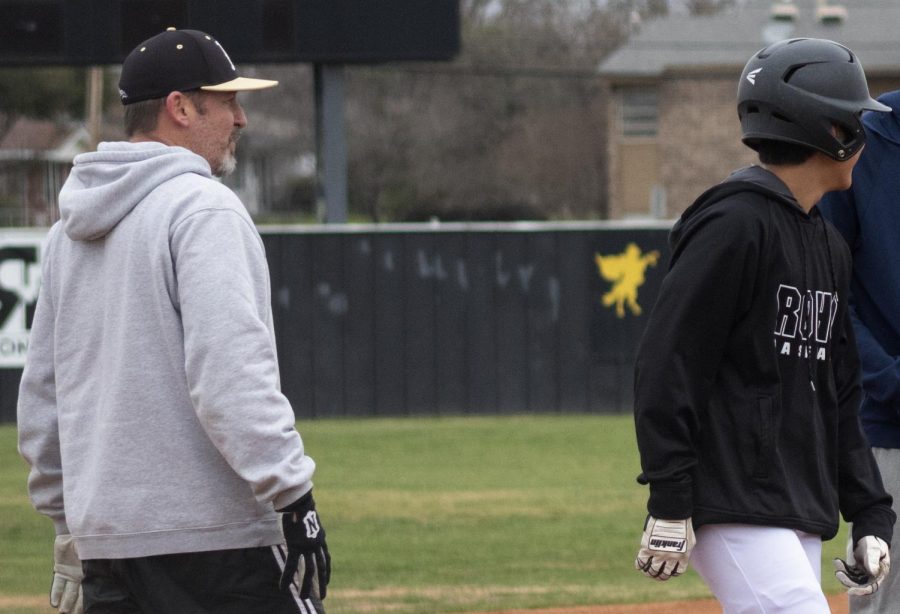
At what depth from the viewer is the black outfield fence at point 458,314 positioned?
591 inches

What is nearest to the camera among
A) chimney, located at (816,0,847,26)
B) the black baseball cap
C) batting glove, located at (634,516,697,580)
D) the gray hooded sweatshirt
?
the gray hooded sweatshirt

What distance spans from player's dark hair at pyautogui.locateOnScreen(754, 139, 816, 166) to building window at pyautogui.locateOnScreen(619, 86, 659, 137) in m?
40.0

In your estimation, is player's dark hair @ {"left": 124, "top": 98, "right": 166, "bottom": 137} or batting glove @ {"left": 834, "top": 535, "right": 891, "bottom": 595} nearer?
player's dark hair @ {"left": 124, "top": 98, "right": 166, "bottom": 137}

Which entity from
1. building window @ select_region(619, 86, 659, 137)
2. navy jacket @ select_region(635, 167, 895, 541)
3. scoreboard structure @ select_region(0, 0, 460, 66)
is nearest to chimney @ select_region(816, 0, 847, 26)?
building window @ select_region(619, 86, 659, 137)

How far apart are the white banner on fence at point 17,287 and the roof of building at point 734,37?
28.9 metres

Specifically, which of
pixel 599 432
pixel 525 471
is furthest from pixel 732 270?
pixel 599 432

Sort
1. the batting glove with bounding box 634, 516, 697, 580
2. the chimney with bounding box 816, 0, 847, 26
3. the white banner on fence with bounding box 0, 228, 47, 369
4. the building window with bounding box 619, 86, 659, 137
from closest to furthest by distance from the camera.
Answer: the batting glove with bounding box 634, 516, 697, 580 → the white banner on fence with bounding box 0, 228, 47, 369 → the chimney with bounding box 816, 0, 847, 26 → the building window with bounding box 619, 86, 659, 137

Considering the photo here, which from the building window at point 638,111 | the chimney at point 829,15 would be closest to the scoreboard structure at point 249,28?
the chimney at point 829,15

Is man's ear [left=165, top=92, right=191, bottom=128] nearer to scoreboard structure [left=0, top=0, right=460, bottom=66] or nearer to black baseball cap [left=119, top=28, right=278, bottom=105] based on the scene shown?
black baseball cap [left=119, top=28, right=278, bottom=105]

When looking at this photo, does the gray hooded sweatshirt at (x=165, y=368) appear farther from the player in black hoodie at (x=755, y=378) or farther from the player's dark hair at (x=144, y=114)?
the player in black hoodie at (x=755, y=378)

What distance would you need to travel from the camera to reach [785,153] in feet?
11.3

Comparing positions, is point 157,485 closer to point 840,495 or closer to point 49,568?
point 840,495

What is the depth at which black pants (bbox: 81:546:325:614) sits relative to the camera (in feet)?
10.3

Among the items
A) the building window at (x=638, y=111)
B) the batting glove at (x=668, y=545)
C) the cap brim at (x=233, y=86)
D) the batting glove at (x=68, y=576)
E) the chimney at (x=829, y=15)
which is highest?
the chimney at (x=829, y=15)
